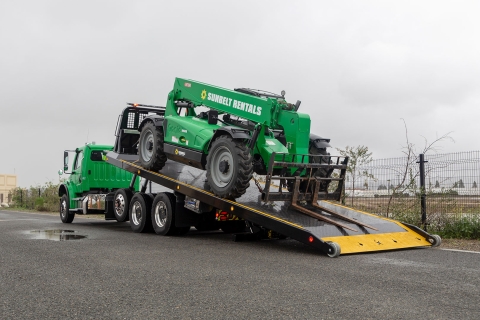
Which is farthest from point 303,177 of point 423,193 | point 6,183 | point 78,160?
point 6,183

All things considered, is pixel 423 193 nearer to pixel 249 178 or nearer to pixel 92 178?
pixel 249 178

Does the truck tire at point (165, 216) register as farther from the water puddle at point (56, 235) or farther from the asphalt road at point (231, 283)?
the asphalt road at point (231, 283)

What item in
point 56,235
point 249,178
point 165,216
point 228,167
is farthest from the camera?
point 56,235

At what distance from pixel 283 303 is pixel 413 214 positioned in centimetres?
794

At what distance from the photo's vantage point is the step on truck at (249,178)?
8922 millimetres

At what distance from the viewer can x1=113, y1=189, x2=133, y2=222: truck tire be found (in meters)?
12.8

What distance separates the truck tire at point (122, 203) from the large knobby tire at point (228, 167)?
11.9ft

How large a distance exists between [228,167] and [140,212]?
3325 mm

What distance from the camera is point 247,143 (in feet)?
32.0

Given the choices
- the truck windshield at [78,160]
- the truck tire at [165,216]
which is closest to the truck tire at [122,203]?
the truck tire at [165,216]

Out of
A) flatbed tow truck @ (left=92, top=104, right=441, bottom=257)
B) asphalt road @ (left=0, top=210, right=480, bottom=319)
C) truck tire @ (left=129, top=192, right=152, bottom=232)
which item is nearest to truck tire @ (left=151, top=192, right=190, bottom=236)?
flatbed tow truck @ (left=92, top=104, right=441, bottom=257)

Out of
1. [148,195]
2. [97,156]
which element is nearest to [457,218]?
[148,195]

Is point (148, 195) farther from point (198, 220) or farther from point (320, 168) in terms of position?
point (320, 168)

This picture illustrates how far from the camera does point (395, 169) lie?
12852 mm
